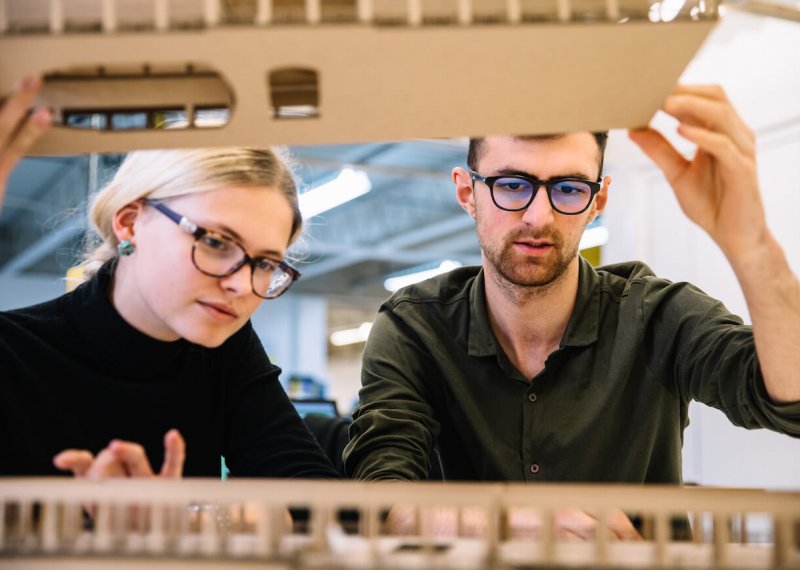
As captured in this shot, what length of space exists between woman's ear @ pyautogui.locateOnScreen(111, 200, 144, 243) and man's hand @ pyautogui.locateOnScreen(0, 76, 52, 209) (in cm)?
49

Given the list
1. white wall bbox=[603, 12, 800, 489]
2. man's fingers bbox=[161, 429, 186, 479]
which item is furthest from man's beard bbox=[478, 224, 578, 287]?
white wall bbox=[603, 12, 800, 489]

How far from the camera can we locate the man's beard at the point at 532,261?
131cm

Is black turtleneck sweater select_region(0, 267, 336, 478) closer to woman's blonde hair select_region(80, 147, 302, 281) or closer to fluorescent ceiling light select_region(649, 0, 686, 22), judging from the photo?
woman's blonde hair select_region(80, 147, 302, 281)

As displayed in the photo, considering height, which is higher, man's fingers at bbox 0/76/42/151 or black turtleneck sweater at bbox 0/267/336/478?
man's fingers at bbox 0/76/42/151

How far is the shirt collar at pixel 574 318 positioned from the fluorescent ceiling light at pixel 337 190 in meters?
4.97

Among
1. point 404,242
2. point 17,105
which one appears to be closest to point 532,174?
point 17,105

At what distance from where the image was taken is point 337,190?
7.03 meters

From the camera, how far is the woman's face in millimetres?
1083

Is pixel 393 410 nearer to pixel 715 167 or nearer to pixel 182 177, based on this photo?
pixel 182 177

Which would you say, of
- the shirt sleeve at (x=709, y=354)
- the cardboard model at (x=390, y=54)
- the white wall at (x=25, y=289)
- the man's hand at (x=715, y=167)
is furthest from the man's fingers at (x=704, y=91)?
the white wall at (x=25, y=289)

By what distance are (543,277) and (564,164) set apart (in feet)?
0.63

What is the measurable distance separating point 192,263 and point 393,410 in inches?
15.5

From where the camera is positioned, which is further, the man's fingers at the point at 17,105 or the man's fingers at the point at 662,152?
the man's fingers at the point at 662,152

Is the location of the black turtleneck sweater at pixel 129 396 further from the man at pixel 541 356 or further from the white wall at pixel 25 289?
the white wall at pixel 25 289
